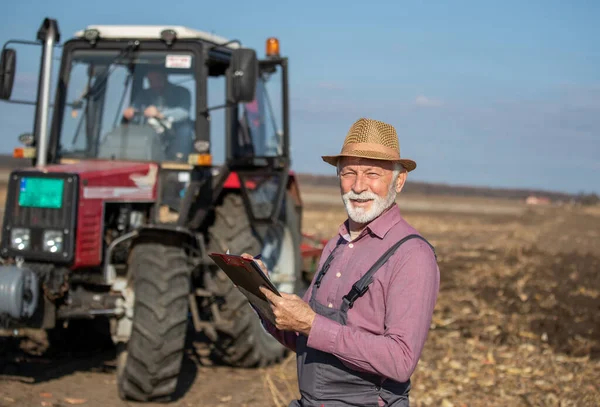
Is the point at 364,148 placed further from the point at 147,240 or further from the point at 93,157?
the point at 93,157

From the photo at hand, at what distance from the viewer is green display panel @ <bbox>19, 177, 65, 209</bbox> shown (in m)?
6.25

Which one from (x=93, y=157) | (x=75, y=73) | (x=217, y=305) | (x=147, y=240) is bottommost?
(x=217, y=305)

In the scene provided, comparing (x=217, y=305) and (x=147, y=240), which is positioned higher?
(x=147, y=240)

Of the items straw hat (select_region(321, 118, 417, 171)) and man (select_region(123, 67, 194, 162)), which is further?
man (select_region(123, 67, 194, 162))

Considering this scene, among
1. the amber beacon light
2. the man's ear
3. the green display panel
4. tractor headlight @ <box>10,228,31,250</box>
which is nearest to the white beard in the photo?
the man's ear

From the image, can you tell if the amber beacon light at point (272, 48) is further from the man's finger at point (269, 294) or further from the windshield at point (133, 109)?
the man's finger at point (269, 294)

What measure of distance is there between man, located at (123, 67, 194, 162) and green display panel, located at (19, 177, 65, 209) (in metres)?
1.01

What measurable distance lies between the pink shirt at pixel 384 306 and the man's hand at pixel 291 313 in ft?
0.11

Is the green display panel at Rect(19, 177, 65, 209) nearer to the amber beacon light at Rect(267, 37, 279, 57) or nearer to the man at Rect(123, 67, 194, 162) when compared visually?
the man at Rect(123, 67, 194, 162)

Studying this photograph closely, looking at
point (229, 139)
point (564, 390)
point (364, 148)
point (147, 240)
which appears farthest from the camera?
point (229, 139)

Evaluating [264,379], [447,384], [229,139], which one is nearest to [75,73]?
[229,139]

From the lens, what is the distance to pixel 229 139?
292 inches

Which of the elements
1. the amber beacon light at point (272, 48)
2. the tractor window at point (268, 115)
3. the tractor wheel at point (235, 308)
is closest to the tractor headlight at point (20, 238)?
the tractor wheel at point (235, 308)

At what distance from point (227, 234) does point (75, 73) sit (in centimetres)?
184
